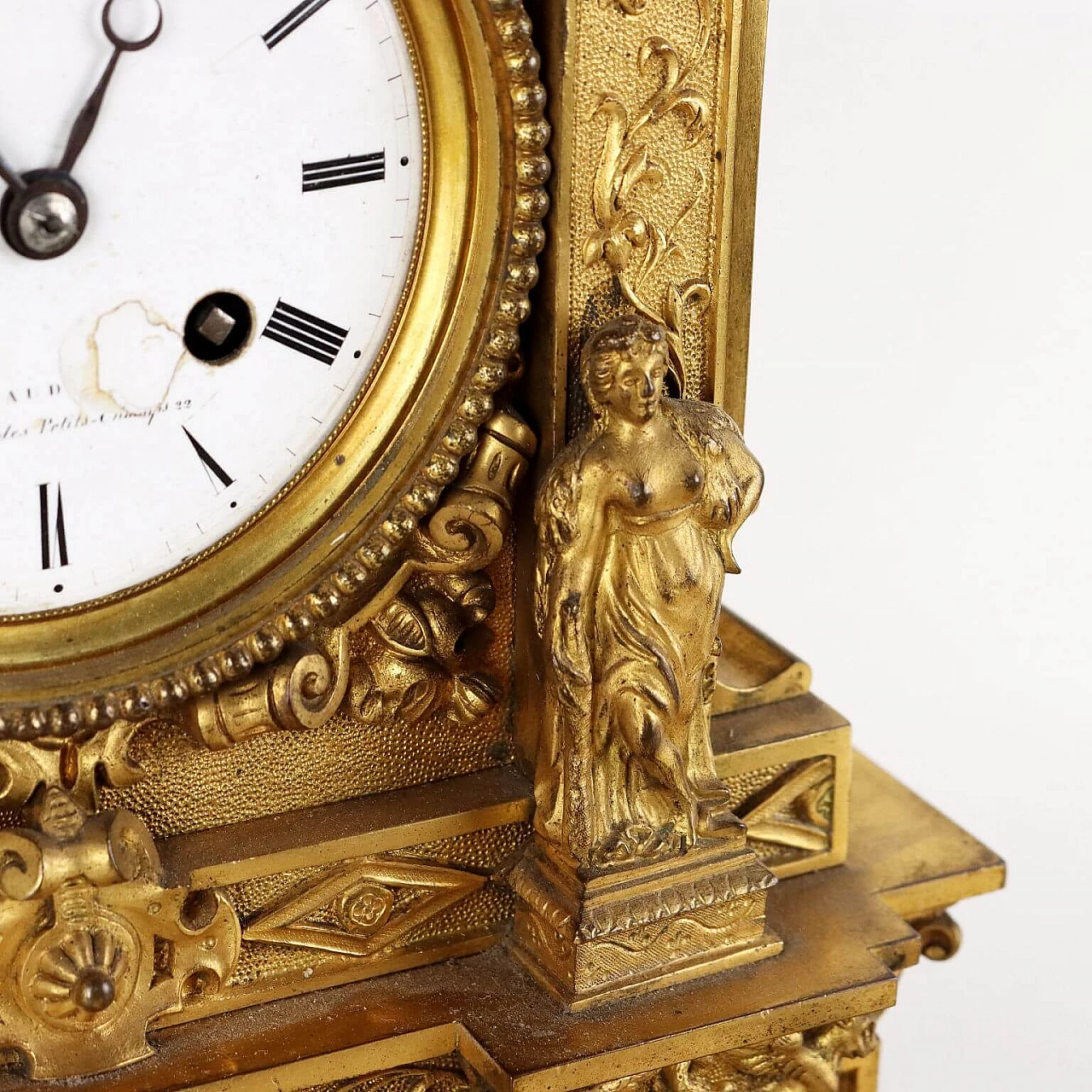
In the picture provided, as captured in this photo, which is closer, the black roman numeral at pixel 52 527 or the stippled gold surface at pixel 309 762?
the black roman numeral at pixel 52 527

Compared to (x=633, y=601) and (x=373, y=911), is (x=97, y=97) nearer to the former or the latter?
(x=633, y=601)

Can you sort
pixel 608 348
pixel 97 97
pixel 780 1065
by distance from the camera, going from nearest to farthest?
pixel 97 97 → pixel 608 348 → pixel 780 1065

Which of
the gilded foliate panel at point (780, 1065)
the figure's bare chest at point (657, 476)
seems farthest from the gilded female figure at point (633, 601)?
the gilded foliate panel at point (780, 1065)

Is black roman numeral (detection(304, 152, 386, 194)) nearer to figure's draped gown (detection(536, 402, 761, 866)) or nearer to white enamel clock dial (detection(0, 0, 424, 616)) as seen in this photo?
white enamel clock dial (detection(0, 0, 424, 616))

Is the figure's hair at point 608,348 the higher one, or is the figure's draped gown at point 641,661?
the figure's hair at point 608,348

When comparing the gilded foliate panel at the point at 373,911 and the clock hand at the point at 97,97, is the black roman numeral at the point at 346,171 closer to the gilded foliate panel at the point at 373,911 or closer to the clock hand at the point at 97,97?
the clock hand at the point at 97,97

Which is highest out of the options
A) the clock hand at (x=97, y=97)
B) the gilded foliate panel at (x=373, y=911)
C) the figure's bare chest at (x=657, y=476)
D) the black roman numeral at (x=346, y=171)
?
the clock hand at (x=97, y=97)

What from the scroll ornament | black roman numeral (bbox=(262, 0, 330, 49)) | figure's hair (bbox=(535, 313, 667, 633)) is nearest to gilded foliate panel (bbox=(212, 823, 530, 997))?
the scroll ornament

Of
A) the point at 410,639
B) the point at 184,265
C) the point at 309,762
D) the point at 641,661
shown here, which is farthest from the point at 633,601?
the point at 184,265
